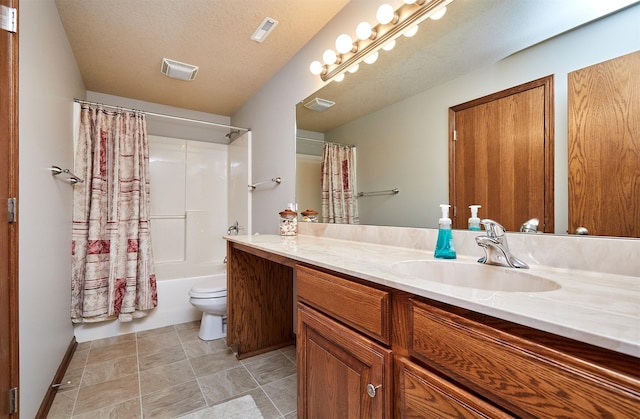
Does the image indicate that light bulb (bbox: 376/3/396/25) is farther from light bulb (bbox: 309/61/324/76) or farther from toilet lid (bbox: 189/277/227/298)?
toilet lid (bbox: 189/277/227/298)

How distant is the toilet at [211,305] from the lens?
2118 millimetres

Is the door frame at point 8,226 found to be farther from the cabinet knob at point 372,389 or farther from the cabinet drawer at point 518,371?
the cabinet drawer at point 518,371

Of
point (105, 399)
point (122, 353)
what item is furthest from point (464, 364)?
point (122, 353)

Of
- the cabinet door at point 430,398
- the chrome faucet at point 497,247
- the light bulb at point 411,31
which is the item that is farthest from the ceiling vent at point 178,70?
the cabinet door at point 430,398

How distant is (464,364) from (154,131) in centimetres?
349

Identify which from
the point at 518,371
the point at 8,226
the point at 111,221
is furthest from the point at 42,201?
the point at 518,371

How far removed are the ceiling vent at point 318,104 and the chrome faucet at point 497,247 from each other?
124 cm

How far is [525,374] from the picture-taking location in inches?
18.0

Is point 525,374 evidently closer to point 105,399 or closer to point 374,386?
point 374,386

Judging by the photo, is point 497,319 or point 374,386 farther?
point 374,386

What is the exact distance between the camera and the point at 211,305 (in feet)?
6.95

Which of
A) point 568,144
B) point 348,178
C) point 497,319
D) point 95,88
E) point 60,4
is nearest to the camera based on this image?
point 497,319

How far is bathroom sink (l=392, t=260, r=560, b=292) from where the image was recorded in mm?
777

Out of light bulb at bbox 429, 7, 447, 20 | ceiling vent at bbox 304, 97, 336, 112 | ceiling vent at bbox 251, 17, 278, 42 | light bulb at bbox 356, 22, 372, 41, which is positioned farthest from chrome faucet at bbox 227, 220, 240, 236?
light bulb at bbox 429, 7, 447, 20
